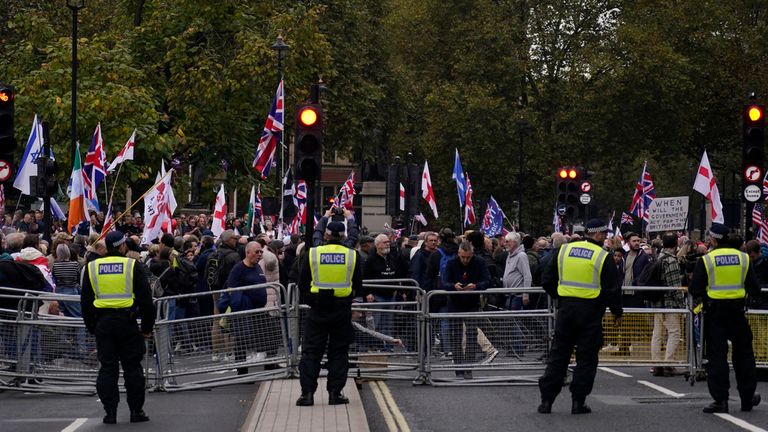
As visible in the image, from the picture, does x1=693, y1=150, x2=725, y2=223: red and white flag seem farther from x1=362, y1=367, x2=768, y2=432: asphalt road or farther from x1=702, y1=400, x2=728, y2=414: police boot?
x1=702, y1=400, x2=728, y2=414: police boot

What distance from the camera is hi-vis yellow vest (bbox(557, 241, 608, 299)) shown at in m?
13.6

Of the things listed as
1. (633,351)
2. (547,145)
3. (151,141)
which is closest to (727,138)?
(547,145)

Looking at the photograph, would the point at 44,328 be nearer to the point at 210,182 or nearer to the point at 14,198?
the point at 210,182

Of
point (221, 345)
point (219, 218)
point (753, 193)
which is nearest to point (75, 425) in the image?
point (221, 345)

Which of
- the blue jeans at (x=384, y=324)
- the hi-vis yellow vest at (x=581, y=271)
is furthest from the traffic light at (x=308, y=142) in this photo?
the hi-vis yellow vest at (x=581, y=271)

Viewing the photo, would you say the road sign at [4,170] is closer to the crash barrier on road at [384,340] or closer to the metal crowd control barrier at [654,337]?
the crash barrier on road at [384,340]

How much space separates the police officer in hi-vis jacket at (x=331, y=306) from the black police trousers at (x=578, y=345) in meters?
1.86

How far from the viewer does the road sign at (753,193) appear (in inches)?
858

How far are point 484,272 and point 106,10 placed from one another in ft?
141

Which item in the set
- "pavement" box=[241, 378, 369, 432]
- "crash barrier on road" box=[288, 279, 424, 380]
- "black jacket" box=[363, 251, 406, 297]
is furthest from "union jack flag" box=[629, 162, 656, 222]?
"pavement" box=[241, 378, 369, 432]

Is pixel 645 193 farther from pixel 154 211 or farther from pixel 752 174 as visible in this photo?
pixel 154 211

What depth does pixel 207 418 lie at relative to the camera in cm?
1388

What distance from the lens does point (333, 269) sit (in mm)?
13969

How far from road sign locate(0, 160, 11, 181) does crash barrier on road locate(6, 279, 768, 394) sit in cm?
402
